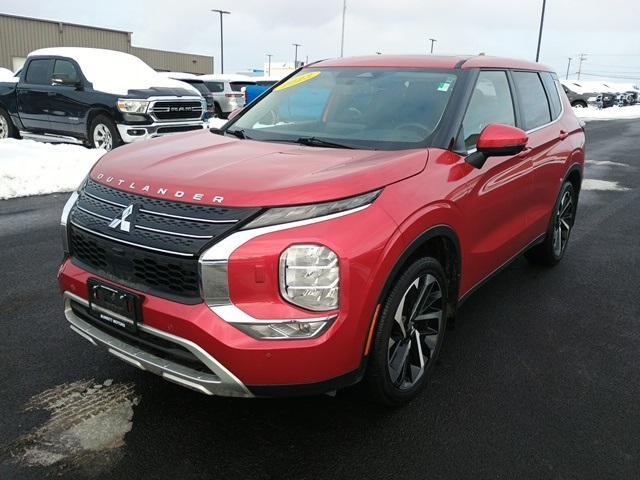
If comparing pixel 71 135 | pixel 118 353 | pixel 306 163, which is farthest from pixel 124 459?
pixel 71 135

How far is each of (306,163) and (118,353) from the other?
126cm

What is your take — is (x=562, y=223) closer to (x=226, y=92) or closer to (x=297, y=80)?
(x=297, y=80)

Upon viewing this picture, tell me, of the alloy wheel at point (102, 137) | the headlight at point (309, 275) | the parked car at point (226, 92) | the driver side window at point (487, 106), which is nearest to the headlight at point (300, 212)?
the headlight at point (309, 275)

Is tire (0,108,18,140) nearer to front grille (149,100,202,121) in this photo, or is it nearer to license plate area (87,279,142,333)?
front grille (149,100,202,121)

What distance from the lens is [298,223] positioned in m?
2.34

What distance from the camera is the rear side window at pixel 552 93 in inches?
194

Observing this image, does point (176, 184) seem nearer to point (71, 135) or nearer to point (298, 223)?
point (298, 223)

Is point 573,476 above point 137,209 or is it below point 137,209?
below

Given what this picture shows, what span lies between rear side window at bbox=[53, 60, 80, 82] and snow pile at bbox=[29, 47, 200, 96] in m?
0.15

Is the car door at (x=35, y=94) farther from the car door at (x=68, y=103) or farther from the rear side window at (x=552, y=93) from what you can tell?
the rear side window at (x=552, y=93)

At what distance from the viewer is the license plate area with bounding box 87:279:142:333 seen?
2480 millimetres

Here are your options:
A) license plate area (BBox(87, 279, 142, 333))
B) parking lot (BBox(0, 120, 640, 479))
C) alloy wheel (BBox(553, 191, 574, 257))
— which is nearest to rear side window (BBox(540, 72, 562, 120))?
alloy wheel (BBox(553, 191, 574, 257))

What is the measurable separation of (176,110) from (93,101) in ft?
4.94

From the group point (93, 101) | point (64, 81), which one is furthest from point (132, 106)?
point (64, 81)
